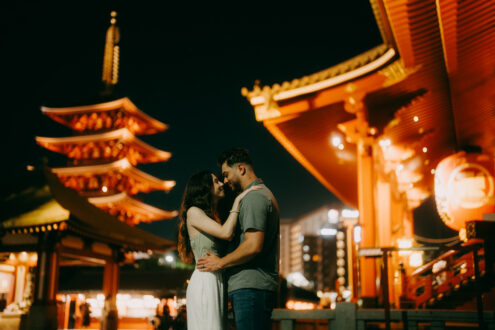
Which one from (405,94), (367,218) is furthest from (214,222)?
(405,94)

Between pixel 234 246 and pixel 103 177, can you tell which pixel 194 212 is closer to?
pixel 234 246

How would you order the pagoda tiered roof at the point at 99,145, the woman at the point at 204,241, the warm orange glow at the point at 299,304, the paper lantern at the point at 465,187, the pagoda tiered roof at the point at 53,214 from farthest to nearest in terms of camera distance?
the pagoda tiered roof at the point at 99,145
the warm orange glow at the point at 299,304
the pagoda tiered roof at the point at 53,214
the paper lantern at the point at 465,187
the woman at the point at 204,241

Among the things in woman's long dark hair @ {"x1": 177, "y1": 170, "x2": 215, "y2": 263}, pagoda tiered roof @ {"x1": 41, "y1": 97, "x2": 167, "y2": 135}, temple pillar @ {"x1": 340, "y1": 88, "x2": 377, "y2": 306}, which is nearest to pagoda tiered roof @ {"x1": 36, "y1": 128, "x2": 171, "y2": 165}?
pagoda tiered roof @ {"x1": 41, "y1": 97, "x2": 167, "y2": 135}

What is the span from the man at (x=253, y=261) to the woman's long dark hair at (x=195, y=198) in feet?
1.22

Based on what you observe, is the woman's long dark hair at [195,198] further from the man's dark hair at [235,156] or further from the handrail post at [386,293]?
the handrail post at [386,293]

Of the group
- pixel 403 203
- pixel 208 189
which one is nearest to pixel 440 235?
pixel 403 203

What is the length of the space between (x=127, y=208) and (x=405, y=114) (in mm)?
27618

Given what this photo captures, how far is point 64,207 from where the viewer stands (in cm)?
1295

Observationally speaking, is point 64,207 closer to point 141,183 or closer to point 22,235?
point 22,235

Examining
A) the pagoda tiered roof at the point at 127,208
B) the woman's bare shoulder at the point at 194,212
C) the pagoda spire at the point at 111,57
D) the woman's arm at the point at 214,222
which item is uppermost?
the pagoda spire at the point at 111,57

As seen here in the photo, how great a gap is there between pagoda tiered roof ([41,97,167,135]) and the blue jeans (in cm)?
3367

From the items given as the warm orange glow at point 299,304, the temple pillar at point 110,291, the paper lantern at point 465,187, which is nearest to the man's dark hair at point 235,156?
the paper lantern at point 465,187

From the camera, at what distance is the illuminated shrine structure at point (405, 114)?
676cm

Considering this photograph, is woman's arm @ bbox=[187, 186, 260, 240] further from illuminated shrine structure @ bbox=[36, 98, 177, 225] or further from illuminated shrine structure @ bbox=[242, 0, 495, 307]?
illuminated shrine structure @ bbox=[36, 98, 177, 225]
